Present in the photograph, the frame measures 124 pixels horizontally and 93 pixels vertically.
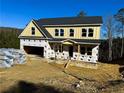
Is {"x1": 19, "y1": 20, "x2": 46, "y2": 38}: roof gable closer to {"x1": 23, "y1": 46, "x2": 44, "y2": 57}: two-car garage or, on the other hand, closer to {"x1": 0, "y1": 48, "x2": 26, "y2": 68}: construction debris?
{"x1": 23, "y1": 46, "x2": 44, "y2": 57}: two-car garage

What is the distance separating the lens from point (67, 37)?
1166 inches

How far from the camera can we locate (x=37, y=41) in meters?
30.4

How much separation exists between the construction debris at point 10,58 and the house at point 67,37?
548cm

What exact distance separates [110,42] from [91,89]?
25.2 meters

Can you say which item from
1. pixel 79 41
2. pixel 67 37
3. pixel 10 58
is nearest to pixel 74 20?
pixel 67 37

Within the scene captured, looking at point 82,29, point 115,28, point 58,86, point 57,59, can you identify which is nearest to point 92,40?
point 82,29

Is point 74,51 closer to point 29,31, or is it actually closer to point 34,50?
point 29,31

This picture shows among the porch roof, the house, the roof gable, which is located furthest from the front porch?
the roof gable

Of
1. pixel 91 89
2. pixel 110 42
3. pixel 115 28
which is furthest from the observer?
pixel 115 28

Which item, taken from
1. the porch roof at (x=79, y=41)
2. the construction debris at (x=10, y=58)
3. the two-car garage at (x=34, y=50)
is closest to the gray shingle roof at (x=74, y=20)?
the porch roof at (x=79, y=41)

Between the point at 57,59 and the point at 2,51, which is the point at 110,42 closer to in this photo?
the point at 57,59

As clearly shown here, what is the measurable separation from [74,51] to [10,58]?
1019 cm

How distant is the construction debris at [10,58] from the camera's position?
22028 millimetres

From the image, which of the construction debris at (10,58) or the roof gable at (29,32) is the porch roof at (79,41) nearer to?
the roof gable at (29,32)
